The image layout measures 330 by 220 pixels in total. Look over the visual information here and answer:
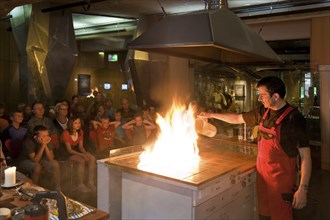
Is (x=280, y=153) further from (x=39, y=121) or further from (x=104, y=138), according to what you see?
(x=39, y=121)

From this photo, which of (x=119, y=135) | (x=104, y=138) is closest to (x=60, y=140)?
(x=104, y=138)

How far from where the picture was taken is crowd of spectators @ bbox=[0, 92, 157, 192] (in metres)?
3.83

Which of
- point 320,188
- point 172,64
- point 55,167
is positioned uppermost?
point 172,64

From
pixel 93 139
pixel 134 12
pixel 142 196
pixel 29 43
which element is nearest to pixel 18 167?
pixel 93 139

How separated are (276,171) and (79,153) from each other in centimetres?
274

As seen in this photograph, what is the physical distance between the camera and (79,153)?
430 centimetres

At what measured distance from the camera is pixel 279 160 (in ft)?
7.89

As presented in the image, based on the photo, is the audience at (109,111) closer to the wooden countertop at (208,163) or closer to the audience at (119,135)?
the audience at (119,135)

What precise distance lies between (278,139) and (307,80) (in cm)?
408

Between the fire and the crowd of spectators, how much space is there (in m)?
1.58

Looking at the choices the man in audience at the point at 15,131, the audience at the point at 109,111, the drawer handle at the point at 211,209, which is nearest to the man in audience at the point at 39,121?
the man in audience at the point at 15,131

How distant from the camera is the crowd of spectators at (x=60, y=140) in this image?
12.6ft

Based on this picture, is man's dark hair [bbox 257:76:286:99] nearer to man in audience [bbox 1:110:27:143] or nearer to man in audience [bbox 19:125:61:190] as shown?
man in audience [bbox 19:125:61:190]

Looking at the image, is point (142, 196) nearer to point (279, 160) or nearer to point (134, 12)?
point (279, 160)
